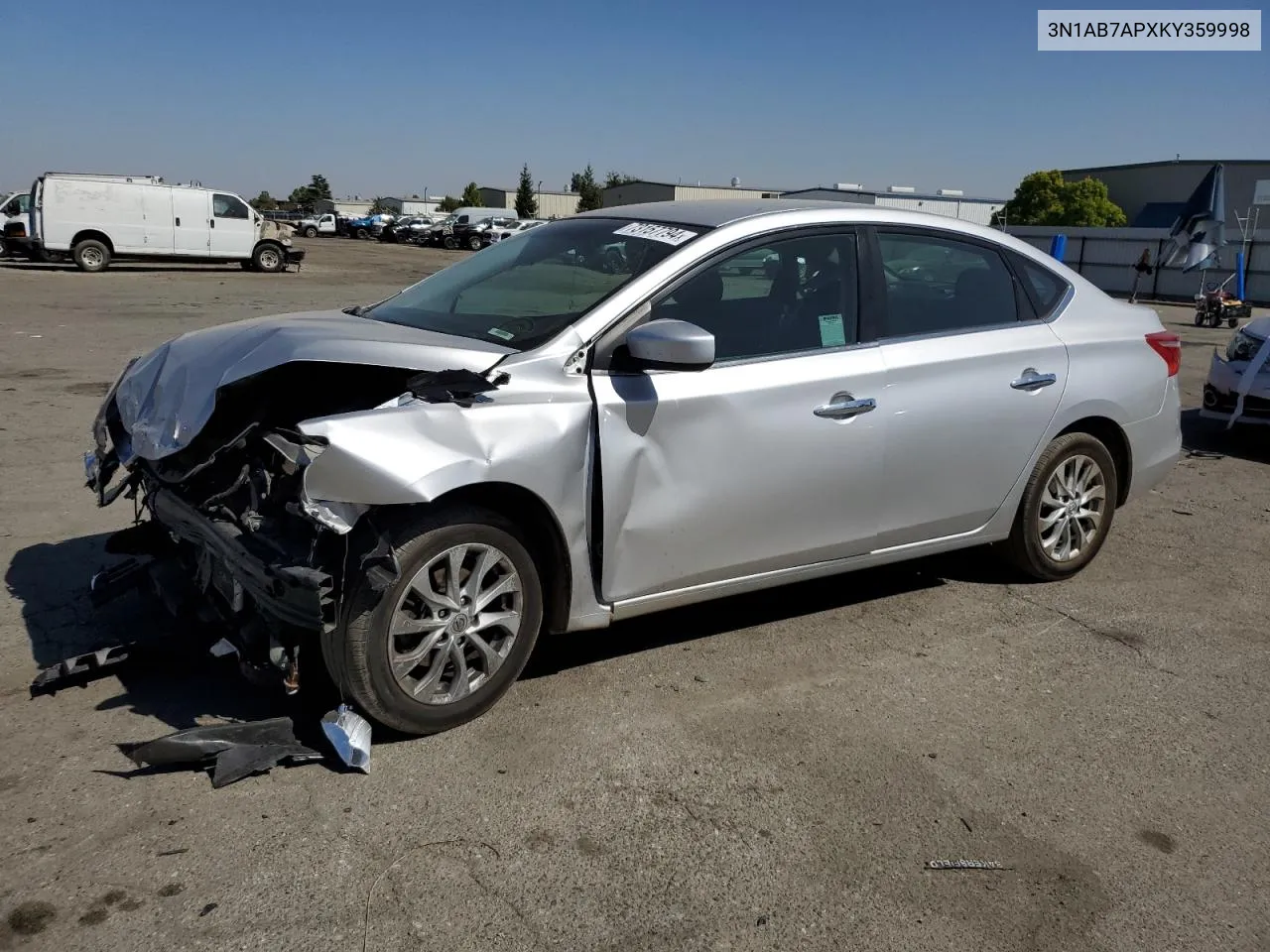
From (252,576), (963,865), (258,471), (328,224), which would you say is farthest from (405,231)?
(963,865)

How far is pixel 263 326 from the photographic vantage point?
3918 mm

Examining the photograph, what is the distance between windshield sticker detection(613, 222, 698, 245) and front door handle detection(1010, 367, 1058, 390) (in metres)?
1.68

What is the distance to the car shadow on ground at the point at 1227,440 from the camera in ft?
28.9

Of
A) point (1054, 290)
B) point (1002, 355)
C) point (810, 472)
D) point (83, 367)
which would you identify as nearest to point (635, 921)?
point (810, 472)

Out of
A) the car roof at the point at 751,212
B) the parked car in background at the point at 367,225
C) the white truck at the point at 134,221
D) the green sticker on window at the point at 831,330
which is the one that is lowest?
the green sticker on window at the point at 831,330

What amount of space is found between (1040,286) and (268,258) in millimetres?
27146

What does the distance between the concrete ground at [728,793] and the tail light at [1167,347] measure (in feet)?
3.78

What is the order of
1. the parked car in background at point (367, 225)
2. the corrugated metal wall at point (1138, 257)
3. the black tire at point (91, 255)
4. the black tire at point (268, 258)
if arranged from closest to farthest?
the black tire at point (91, 255)
the black tire at point (268, 258)
the corrugated metal wall at point (1138, 257)
the parked car in background at point (367, 225)

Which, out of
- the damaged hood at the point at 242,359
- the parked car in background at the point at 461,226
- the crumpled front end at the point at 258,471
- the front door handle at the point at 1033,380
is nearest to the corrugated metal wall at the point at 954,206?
the parked car in background at the point at 461,226

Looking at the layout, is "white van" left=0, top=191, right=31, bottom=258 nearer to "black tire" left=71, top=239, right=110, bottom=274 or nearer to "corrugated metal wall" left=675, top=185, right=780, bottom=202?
"black tire" left=71, top=239, right=110, bottom=274

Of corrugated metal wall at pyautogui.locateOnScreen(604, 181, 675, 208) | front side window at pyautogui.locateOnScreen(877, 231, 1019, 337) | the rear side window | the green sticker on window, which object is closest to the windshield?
the green sticker on window

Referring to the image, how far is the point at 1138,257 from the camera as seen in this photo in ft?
112

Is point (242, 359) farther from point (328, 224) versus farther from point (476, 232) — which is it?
point (328, 224)

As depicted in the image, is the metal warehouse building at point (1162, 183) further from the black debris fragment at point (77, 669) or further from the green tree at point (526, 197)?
the black debris fragment at point (77, 669)
